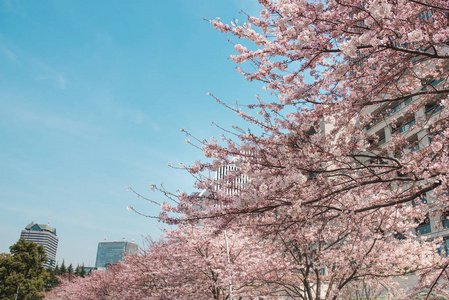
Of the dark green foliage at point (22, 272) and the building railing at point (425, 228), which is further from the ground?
the building railing at point (425, 228)

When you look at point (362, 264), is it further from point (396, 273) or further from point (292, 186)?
point (292, 186)

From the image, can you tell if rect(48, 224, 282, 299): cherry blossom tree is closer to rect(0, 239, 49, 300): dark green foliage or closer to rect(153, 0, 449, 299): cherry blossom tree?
rect(153, 0, 449, 299): cherry blossom tree

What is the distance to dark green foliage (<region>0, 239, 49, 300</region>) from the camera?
103 feet

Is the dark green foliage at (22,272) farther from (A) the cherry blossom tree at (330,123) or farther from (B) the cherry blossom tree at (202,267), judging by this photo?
(A) the cherry blossom tree at (330,123)

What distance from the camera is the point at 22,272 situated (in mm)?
33375

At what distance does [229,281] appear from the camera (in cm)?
1254

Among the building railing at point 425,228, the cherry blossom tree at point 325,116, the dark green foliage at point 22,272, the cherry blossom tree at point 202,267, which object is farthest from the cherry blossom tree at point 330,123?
the dark green foliage at point 22,272

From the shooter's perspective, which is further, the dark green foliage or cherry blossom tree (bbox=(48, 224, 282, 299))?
the dark green foliage

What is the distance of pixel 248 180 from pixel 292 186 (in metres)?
0.82

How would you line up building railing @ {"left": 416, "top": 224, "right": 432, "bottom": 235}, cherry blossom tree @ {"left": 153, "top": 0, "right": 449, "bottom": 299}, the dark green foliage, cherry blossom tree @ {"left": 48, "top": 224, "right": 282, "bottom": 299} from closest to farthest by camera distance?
cherry blossom tree @ {"left": 153, "top": 0, "right": 449, "bottom": 299}
cherry blossom tree @ {"left": 48, "top": 224, "right": 282, "bottom": 299}
building railing @ {"left": 416, "top": 224, "right": 432, "bottom": 235}
the dark green foliage

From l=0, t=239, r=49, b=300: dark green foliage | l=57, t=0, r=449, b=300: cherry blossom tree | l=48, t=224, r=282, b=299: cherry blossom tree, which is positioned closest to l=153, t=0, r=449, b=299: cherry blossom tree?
l=57, t=0, r=449, b=300: cherry blossom tree

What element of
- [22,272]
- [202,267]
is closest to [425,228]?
[202,267]

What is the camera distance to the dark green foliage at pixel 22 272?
31531mm

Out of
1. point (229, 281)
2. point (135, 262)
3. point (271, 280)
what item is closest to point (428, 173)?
point (271, 280)
